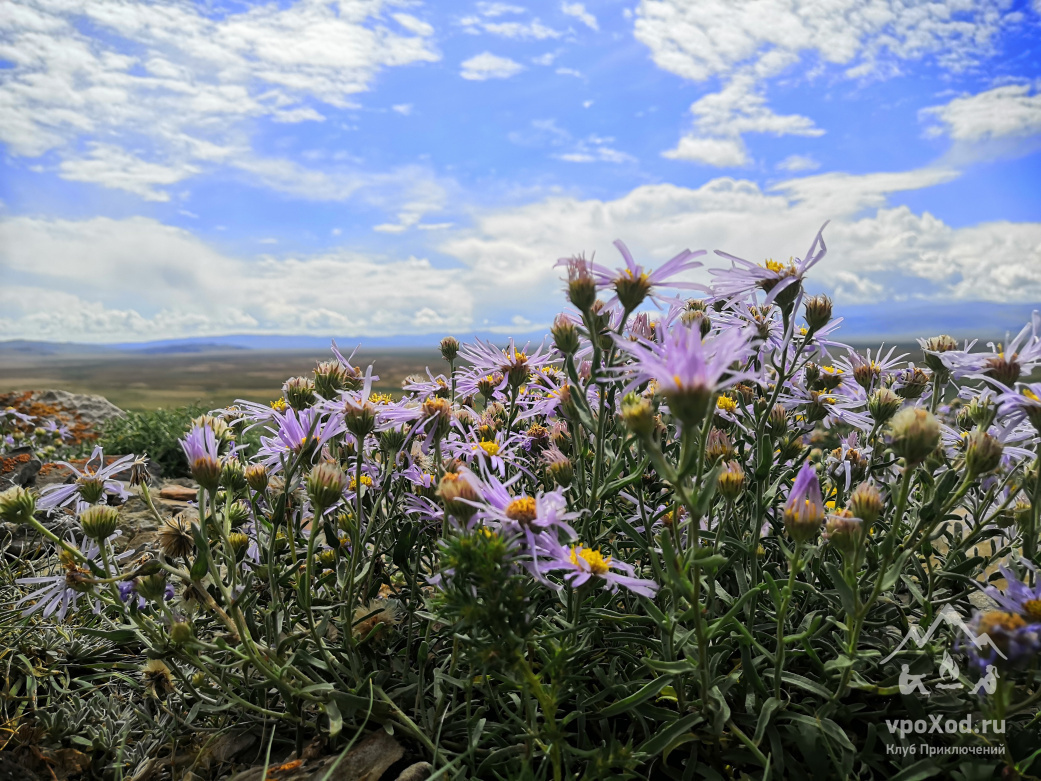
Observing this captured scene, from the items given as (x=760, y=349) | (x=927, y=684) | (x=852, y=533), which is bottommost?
(x=927, y=684)

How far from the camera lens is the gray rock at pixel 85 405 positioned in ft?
29.2

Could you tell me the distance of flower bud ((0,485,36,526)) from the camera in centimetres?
185

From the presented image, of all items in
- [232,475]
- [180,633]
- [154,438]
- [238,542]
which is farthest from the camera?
[154,438]

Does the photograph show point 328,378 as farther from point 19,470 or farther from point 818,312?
point 19,470

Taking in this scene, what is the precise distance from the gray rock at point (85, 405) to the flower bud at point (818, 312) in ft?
29.7

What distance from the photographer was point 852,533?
1.54 m

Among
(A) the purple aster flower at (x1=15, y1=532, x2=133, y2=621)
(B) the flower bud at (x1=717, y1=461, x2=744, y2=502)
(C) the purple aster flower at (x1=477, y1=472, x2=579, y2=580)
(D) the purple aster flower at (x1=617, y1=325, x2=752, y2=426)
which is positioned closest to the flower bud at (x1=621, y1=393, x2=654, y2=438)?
(D) the purple aster flower at (x1=617, y1=325, x2=752, y2=426)

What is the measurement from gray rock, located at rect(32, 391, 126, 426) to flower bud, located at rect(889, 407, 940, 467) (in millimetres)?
9459

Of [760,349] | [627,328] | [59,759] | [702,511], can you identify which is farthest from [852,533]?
[59,759]

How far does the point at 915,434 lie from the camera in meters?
1.47

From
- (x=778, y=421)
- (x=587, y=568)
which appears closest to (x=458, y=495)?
(x=587, y=568)

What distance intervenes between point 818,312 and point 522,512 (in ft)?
3.94

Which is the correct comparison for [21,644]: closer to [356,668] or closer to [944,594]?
[356,668]

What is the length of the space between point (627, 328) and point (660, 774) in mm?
1336
